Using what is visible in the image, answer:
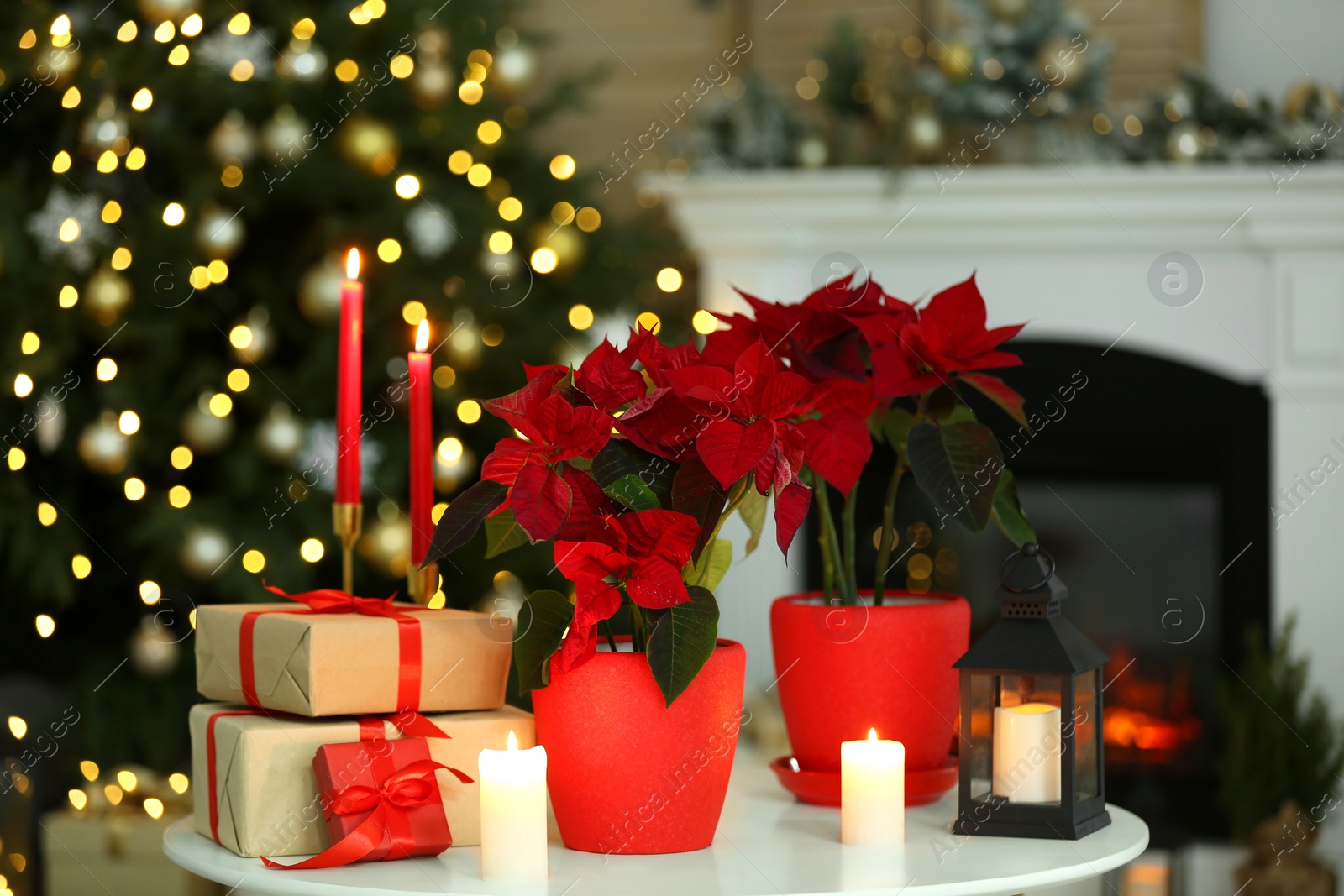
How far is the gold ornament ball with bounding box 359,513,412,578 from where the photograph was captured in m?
1.91

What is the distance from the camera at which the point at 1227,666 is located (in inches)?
92.6

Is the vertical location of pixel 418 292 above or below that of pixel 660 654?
above

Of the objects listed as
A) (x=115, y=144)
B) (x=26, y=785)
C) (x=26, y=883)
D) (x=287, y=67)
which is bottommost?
(x=26, y=883)

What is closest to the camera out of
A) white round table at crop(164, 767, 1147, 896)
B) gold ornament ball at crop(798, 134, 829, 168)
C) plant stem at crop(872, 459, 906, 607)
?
white round table at crop(164, 767, 1147, 896)

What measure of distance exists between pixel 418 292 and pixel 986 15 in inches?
45.0

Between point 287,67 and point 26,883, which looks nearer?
point 26,883

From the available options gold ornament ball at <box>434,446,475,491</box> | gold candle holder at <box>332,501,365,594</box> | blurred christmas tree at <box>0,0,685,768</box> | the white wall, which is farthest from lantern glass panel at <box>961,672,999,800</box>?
the white wall

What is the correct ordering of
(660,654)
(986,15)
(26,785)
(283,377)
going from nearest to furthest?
(660,654), (26,785), (283,377), (986,15)

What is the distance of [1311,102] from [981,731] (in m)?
1.74

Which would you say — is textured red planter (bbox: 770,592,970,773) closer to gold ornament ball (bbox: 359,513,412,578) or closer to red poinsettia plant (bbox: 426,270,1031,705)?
red poinsettia plant (bbox: 426,270,1031,705)

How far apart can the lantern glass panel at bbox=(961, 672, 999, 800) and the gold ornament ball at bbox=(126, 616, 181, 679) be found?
133 centimetres

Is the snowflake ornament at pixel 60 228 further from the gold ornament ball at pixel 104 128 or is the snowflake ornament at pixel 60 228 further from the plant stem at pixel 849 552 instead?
the plant stem at pixel 849 552

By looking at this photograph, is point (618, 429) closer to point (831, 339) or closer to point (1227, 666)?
point (831, 339)

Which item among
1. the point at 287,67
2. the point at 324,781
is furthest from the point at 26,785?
the point at 324,781
